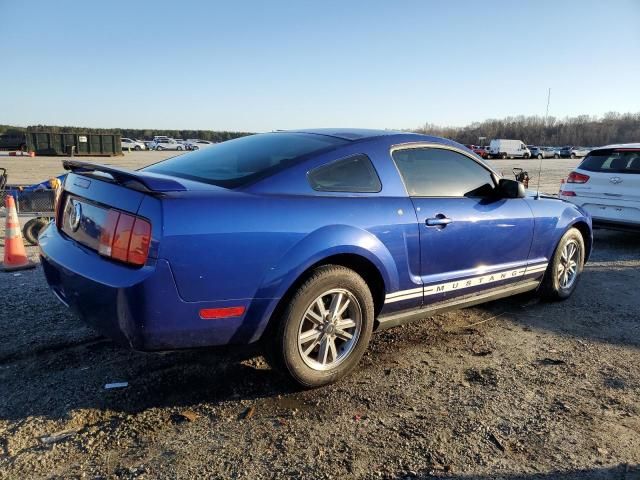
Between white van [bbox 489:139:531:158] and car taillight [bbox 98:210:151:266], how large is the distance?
56.6 meters

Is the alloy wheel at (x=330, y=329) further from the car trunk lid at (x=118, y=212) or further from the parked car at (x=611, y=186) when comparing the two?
the parked car at (x=611, y=186)

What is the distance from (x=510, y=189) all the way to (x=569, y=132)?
119011mm

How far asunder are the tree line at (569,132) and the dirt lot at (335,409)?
94425 mm

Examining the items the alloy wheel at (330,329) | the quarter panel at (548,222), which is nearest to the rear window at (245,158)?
the alloy wheel at (330,329)

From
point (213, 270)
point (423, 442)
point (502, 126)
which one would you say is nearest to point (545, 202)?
point (423, 442)

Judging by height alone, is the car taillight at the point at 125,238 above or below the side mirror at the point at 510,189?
below

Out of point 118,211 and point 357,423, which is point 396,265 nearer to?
point 357,423

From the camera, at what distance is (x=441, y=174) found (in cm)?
379

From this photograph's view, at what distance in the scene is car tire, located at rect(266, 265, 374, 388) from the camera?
2.84 metres

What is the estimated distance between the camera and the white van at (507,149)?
54812 millimetres

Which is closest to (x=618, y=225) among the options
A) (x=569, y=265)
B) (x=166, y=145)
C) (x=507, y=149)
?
(x=569, y=265)

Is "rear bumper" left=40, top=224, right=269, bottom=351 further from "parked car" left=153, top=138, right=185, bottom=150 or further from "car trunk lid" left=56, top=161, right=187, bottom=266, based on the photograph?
"parked car" left=153, top=138, right=185, bottom=150

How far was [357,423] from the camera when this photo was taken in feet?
8.84

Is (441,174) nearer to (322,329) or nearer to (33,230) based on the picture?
(322,329)
